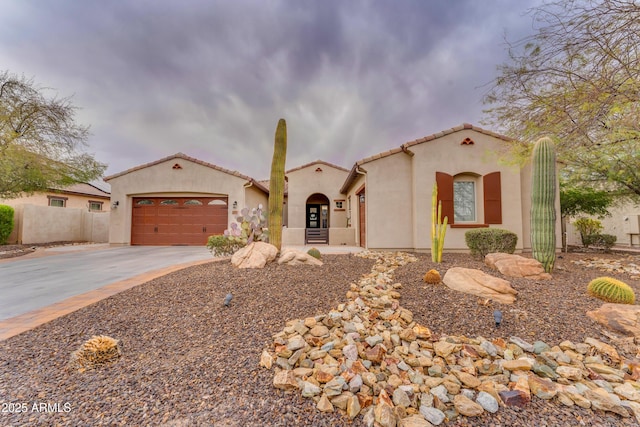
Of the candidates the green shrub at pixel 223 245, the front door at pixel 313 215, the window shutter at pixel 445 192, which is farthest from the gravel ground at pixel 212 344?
the front door at pixel 313 215

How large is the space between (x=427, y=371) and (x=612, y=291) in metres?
3.11

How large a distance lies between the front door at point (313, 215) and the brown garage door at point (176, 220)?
6231mm

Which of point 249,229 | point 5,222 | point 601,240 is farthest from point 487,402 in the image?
point 5,222

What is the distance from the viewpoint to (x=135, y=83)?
873 centimetres

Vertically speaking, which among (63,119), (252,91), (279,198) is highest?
(252,91)

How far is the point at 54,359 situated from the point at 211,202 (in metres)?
10.1

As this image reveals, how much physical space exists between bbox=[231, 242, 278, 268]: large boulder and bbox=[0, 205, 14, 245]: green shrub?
481 inches

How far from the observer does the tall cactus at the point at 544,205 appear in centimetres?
461

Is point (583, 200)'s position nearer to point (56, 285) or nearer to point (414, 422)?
point (414, 422)

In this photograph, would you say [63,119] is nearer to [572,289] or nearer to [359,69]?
[359,69]

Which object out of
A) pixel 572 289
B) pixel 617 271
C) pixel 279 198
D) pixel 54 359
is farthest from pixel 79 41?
pixel 617 271

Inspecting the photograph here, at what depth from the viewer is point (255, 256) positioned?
5.12 m

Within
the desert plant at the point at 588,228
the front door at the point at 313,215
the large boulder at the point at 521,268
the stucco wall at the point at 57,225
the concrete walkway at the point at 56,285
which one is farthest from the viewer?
the front door at the point at 313,215

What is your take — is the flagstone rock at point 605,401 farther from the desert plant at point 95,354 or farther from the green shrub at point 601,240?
the green shrub at point 601,240
